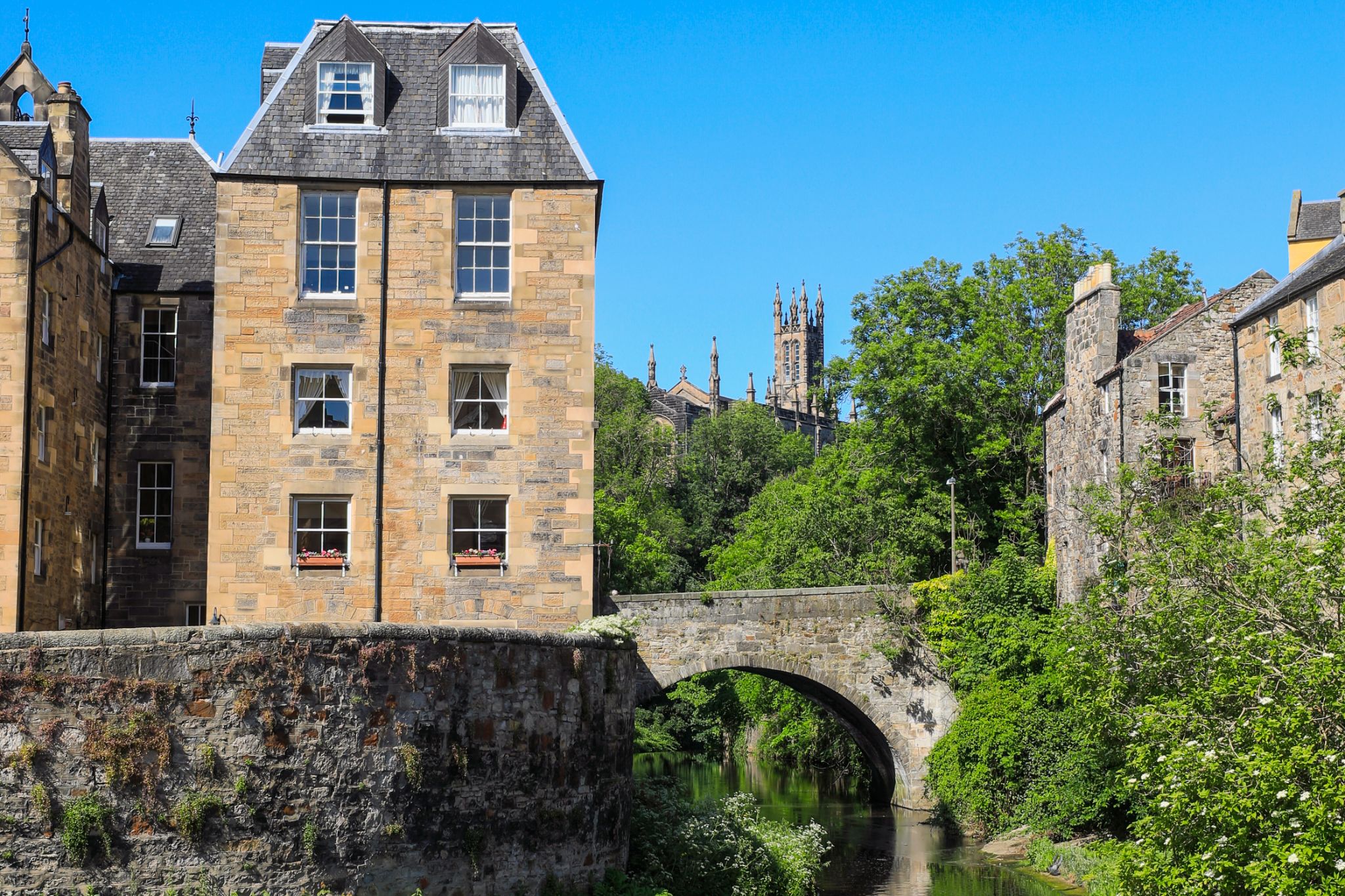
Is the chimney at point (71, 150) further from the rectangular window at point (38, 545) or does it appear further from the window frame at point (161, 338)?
the rectangular window at point (38, 545)

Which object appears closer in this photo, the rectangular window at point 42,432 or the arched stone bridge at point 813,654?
the rectangular window at point 42,432

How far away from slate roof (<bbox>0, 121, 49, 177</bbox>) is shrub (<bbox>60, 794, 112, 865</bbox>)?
46.8ft

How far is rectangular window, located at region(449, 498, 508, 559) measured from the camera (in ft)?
88.3

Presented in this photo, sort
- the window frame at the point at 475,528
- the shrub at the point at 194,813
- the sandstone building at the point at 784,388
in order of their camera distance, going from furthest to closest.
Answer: the sandstone building at the point at 784,388 < the window frame at the point at 475,528 < the shrub at the point at 194,813

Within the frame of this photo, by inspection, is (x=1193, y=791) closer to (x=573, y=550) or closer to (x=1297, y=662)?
(x=1297, y=662)

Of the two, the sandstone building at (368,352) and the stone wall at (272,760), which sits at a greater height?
the sandstone building at (368,352)

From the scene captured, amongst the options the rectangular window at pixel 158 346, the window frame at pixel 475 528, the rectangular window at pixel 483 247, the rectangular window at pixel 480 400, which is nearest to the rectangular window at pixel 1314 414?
the window frame at pixel 475 528

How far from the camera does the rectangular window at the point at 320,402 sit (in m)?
27.1

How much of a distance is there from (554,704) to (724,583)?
1669 inches

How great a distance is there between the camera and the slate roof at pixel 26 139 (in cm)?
2734

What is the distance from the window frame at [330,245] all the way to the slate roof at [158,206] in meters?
4.66

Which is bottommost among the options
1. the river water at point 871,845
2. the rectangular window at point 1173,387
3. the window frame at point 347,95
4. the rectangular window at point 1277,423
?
the river water at point 871,845

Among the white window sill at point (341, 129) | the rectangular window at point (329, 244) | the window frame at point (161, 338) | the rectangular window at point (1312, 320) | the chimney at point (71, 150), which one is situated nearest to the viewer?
the rectangular window at point (329, 244)

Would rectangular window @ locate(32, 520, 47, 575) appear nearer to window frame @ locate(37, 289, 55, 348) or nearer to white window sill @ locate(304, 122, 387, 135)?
window frame @ locate(37, 289, 55, 348)
